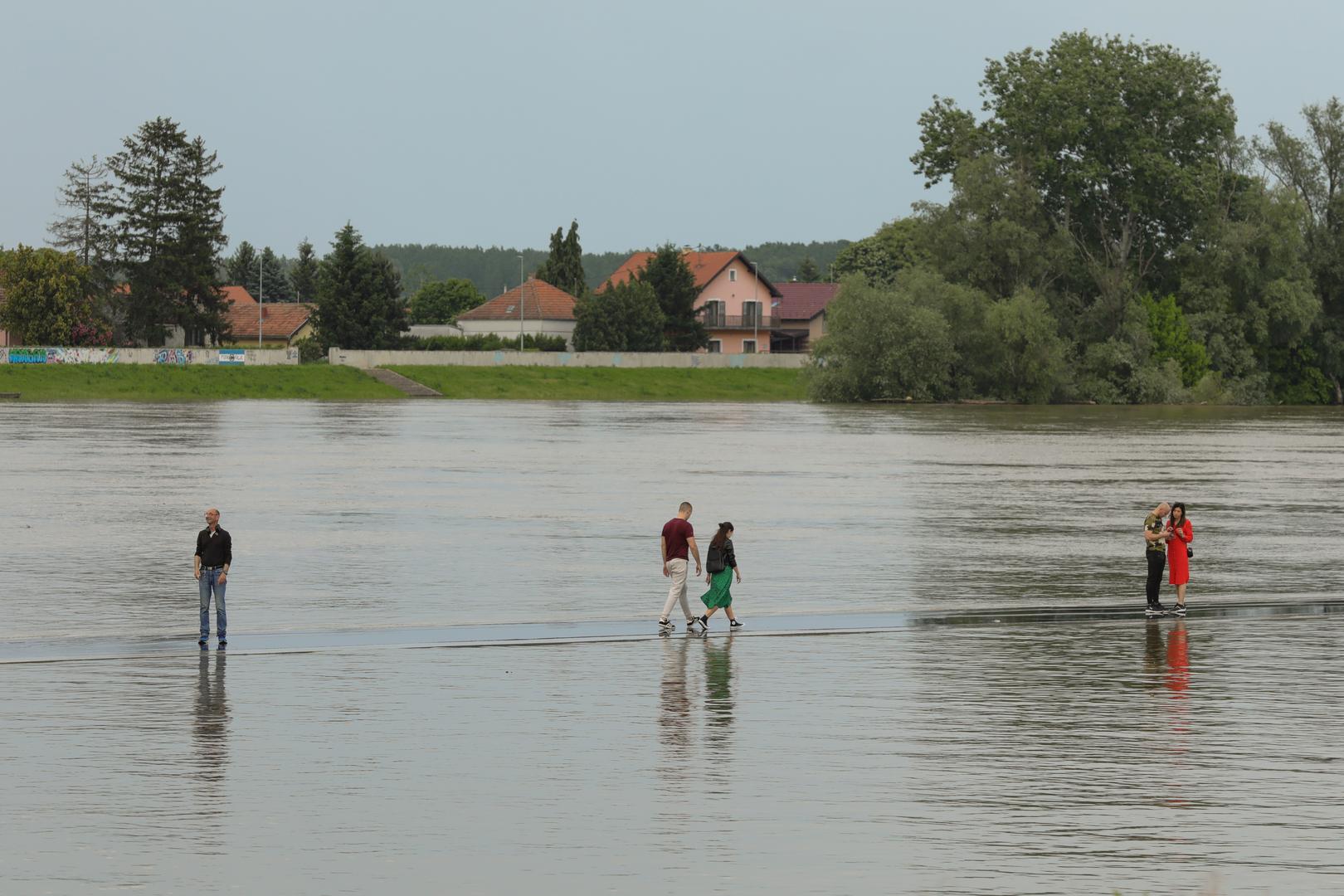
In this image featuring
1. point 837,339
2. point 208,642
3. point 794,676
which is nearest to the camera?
point 794,676

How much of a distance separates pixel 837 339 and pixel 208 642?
292 ft

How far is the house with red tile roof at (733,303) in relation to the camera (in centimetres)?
16162

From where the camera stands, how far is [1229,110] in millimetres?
118625

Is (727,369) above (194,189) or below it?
below

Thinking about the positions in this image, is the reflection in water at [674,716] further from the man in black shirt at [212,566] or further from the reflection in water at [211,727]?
the man in black shirt at [212,566]

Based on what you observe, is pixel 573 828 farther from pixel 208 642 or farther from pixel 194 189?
pixel 194 189

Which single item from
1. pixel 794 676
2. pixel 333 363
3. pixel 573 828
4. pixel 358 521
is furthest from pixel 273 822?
pixel 333 363

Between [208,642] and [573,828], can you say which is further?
[208,642]

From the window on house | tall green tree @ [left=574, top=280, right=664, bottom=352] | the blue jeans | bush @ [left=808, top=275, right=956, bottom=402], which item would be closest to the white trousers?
the blue jeans

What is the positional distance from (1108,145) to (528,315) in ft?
191

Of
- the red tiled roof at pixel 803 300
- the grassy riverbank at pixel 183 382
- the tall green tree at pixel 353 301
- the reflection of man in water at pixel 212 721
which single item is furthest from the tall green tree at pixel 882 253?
the reflection of man in water at pixel 212 721

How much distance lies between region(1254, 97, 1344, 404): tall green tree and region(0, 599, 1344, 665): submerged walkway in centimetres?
10350

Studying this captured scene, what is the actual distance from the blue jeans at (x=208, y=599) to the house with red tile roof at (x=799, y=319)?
148154mm

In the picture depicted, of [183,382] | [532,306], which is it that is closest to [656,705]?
[183,382]
